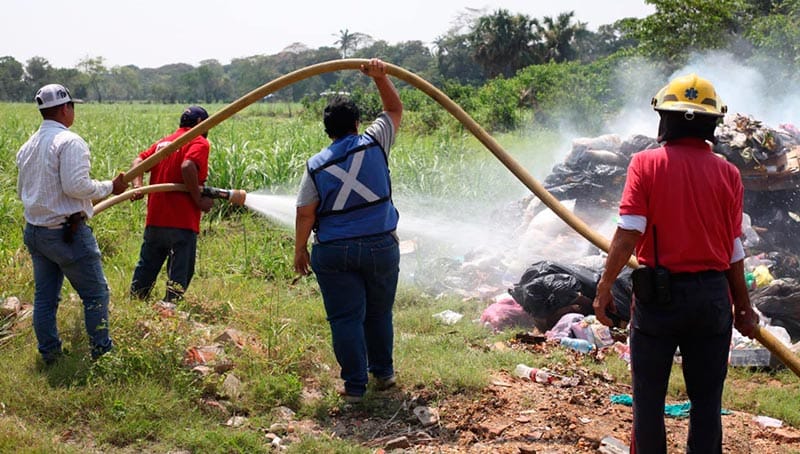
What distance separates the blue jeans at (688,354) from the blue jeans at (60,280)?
312 cm

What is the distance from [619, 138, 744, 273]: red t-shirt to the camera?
303cm

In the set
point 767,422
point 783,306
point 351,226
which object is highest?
point 351,226

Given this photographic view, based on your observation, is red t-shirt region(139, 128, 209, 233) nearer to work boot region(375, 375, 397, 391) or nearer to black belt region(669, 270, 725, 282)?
work boot region(375, 375, 397, 391)

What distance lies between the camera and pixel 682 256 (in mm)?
3039

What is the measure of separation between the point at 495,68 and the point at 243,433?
2041 inches

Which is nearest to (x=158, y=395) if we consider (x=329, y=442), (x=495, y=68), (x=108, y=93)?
(x=329, y=442)

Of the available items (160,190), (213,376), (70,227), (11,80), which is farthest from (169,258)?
(11,80)

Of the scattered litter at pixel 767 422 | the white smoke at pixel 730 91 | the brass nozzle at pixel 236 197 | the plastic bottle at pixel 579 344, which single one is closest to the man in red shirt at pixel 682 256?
the scattered litter at pixel 767 422

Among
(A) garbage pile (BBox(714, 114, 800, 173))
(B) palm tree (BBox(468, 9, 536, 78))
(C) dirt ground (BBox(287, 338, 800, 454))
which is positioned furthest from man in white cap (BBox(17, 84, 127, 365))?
(B) palm tree (BBox(468, 9, 536, 78))

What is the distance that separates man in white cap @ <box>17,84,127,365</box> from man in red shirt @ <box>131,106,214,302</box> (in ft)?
3.10

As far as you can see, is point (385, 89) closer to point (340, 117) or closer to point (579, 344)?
point (340, 117)

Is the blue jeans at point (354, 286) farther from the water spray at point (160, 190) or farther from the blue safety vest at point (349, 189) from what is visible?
the water spray at point (160, 190)

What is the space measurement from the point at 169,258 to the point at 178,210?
42 cm

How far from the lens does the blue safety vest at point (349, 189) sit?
4.24 metres
